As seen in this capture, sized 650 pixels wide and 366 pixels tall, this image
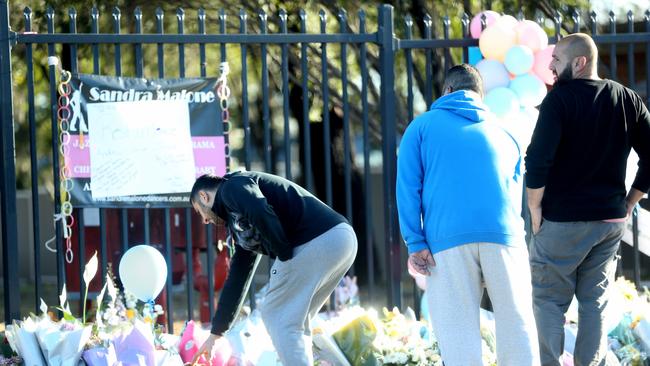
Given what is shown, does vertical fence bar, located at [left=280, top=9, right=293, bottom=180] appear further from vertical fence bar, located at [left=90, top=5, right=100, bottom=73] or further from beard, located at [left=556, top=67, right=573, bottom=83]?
beard, located at [left=556, top=67, right=573, bottom=83]

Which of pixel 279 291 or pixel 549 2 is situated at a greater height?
pixel 549 2

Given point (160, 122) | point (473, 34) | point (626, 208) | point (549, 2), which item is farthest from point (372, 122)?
point (626, 208)

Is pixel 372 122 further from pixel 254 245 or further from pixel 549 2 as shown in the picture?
pixel 254 245

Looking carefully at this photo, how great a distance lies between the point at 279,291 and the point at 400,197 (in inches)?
27.5

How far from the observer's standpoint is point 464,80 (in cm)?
407

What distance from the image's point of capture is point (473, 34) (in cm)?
593

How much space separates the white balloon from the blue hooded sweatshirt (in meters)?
1.55

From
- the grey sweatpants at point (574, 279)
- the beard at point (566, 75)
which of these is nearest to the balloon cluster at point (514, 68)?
the beard at point (566, 75)

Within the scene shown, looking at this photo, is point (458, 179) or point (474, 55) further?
point (474, 55)

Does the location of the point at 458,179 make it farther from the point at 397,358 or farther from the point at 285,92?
the point at 285,92

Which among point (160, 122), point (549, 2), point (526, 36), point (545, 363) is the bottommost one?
point (545, 363)

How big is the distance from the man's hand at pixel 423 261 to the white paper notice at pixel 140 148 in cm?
194

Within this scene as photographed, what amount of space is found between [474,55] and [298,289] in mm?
2321

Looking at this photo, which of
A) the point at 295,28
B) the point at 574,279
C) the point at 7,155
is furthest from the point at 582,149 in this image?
the point at 295,28
